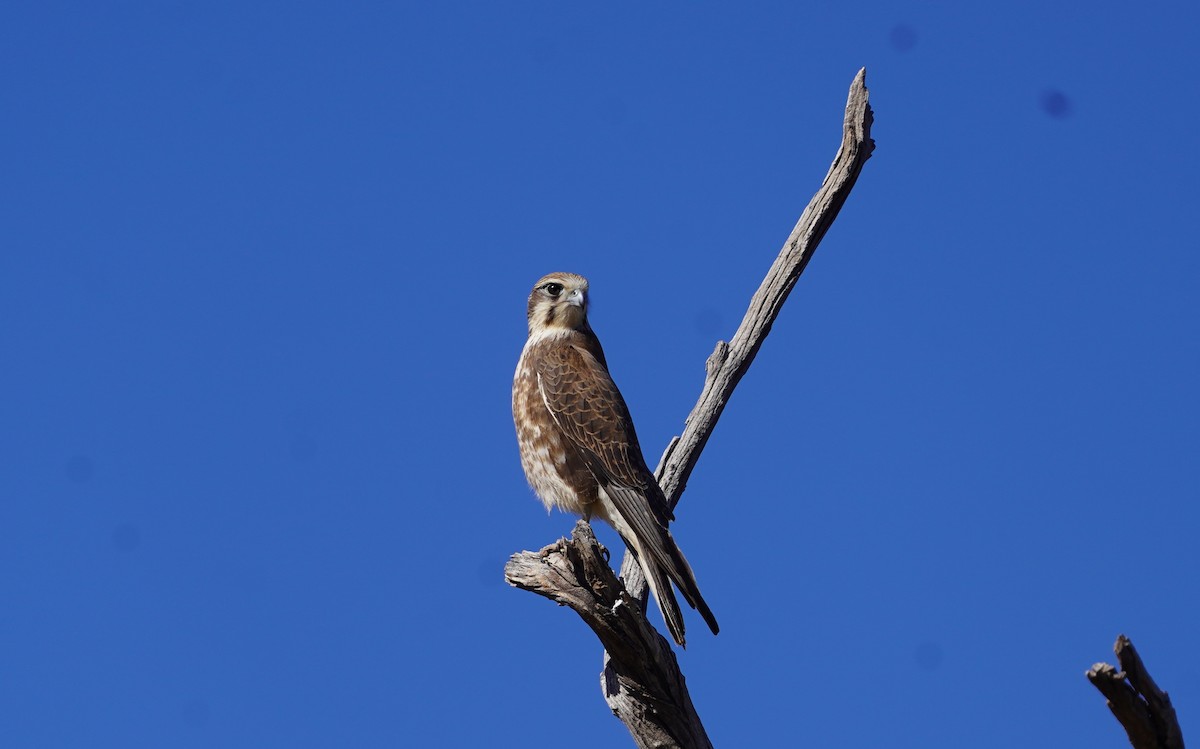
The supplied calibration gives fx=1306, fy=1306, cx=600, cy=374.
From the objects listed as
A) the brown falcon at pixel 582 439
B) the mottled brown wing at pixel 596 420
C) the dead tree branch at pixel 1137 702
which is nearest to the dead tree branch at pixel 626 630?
the brown falcon at pixel 582 439

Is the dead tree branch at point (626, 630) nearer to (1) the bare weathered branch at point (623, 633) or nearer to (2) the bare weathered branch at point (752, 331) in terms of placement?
(1) the bare weathered branch at point (623, 633)

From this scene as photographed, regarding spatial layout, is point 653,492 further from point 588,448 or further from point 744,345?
point 744,345

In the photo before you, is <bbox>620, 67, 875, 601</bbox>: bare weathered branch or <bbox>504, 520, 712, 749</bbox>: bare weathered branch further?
<bbox>620, 67, 875, 601</bbox>: bare weathered branch

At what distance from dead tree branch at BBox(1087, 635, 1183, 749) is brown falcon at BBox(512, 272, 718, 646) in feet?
7.66

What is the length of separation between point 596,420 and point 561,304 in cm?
95

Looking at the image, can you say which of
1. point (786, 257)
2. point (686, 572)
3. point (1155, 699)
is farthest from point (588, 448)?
point (1155, 699)

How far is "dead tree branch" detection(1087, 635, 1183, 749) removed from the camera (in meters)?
3.58

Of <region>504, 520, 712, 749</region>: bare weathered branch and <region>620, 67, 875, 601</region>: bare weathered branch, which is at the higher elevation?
<region>620, 67, 875, 601</region>: bare weathered branch

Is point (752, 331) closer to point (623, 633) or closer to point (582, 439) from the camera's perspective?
point (582, 439)

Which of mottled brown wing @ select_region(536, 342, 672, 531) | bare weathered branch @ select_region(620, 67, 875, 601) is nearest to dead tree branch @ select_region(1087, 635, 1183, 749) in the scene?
mottled brown wing @ select_region(536, 342, 672, 531)

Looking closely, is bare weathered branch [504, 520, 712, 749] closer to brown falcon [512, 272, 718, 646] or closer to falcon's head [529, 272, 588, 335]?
brown falcon [512, 272, 718, 646]

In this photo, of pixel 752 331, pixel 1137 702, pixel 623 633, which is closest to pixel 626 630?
pixel 623 633

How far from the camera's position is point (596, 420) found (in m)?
6.59

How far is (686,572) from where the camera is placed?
5824 millimetres
